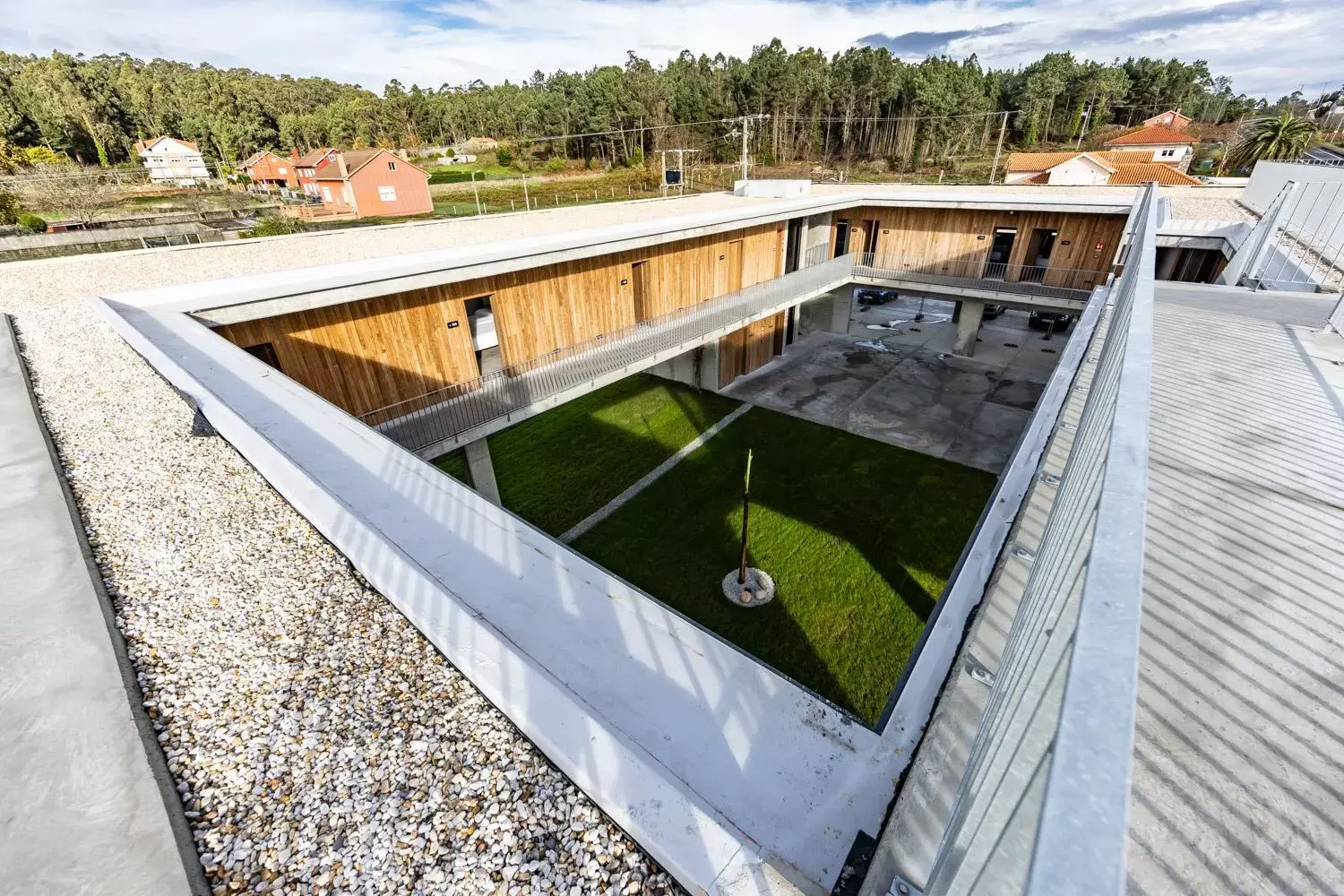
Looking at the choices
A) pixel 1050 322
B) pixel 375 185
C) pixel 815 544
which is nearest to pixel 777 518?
pixel 815 544

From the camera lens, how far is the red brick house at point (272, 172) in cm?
5578

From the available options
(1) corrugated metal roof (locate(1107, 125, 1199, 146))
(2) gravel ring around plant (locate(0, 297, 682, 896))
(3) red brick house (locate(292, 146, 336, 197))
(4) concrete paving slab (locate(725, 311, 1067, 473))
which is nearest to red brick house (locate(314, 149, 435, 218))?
(3) red brick house (locate(292, 146, 336, 197))

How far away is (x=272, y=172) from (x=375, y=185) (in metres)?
27.1

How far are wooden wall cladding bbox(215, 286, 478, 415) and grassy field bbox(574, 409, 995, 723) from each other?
4.62m

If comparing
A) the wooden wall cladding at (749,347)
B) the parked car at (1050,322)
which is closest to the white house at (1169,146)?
the parked car at (1050,322)

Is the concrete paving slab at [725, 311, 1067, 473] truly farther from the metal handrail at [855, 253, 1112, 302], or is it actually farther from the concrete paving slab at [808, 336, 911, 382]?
the metal handrail at [855, 253, 1112, 302]

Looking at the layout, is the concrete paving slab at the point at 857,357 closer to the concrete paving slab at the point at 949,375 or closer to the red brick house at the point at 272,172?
the concrete paving slab at the point at 949,375

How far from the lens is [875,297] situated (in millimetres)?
29375

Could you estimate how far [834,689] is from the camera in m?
9.01

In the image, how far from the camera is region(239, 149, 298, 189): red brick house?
5578 centimetres

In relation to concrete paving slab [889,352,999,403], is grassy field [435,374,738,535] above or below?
below

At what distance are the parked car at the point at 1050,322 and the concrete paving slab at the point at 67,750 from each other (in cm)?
2998

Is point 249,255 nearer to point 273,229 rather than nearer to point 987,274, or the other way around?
point 273,229

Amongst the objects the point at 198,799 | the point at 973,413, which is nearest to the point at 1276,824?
the point at 198,799
